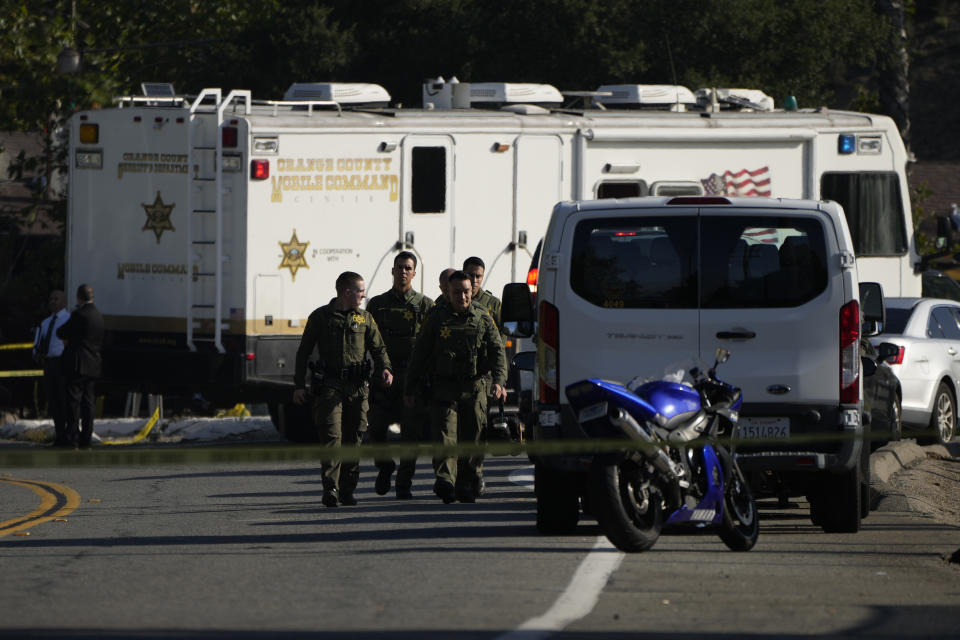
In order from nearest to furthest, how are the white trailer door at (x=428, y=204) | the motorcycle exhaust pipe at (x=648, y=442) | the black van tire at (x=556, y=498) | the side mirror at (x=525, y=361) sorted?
1. the motorcycle exhaust pipe at (x=648, y=442)
2. the black van tire at (x=556, y=498)
3. the side mirror at (x=525, y=361)
4. the white trailer door at (x=428, y=204)

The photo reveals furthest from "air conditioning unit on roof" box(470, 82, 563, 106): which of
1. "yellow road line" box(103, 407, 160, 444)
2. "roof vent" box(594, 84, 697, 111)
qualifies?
"yellow road line" box(103, 407, 160, 444)

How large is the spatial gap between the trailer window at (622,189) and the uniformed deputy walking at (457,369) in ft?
19.5

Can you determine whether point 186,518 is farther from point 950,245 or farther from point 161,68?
point 161,68

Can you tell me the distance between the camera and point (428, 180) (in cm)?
1784

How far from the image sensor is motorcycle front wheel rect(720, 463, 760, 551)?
9859 mm

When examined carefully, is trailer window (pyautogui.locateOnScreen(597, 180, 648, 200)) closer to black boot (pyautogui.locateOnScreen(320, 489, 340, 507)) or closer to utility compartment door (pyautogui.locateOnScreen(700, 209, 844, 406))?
black boot (pyautogui.locateOnScreen(320, 489, 340, 507))

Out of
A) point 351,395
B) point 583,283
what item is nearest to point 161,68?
point 351,395

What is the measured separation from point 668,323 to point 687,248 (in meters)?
0.46

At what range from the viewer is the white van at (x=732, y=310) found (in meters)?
10.4

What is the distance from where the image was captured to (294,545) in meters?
10.4

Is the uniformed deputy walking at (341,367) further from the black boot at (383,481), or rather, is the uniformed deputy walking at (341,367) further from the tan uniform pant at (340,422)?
the black boot at (383,481)

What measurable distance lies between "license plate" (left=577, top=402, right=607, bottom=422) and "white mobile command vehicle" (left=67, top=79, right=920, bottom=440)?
7.52 m

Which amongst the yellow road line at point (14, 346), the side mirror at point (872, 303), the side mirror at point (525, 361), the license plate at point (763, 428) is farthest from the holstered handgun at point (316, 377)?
the yellow road line at point (14, 346)

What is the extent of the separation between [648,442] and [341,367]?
12.3 feet
